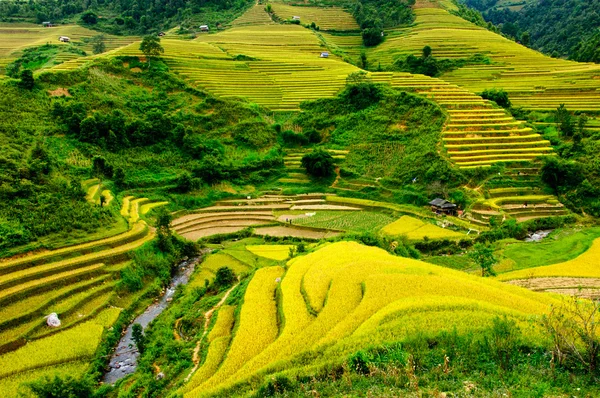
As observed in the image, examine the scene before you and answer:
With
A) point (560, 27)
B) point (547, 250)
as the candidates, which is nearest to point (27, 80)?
point (547, 250)

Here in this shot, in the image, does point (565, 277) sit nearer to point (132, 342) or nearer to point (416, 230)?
point (416, 230)

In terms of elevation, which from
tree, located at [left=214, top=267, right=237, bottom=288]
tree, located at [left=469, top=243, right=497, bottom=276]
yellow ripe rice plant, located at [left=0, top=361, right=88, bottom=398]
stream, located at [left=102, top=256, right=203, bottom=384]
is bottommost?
stream, located at [left=102, top=256, right=203, bottom=384]

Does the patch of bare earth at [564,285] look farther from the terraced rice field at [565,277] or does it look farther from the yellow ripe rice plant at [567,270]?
the yellow ripe rice plant at [567,270]

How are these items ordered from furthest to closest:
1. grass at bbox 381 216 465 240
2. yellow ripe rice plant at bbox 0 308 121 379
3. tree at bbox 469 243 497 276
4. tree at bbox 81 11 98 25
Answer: tree at bbox 81 11 98 25 < grass at bbox 381 216 465 240 < tree at bbox 469 243 497 276 < yellow ripe rice plant at bbox 0 308 121 379

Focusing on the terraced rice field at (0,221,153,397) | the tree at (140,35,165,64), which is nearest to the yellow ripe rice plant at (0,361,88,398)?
the terraced rice field at (0,221,153,397)

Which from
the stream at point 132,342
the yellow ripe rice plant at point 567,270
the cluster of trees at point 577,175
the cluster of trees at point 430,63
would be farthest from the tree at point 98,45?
the yellow ripe rice plant at point 567,270

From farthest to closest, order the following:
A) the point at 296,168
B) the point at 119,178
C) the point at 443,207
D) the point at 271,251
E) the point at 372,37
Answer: the point at 372,37, the point at 296,168, the point at 119,178, the point at 443,207, the point at 271,251

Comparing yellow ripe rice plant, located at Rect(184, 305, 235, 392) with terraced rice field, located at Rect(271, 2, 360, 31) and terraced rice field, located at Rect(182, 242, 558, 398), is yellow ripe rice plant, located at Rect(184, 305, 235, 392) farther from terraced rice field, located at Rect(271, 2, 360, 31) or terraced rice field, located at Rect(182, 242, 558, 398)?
terraced rice field, located at Rect(271, 2, 360, 31)
